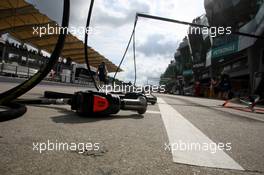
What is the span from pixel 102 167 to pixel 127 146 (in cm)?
60

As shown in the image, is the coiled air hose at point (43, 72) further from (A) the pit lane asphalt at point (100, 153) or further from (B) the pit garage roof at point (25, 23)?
(B) the pit garage roof at point (25, 23)

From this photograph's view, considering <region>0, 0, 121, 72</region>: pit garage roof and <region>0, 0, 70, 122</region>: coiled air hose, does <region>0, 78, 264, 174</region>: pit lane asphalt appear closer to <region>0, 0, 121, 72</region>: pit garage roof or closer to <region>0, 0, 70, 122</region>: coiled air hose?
<region>0, 0, 70, 122</region>: coiled air hose

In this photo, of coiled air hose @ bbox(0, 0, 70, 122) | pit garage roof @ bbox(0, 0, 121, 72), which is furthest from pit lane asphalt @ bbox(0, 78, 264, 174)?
pit garage roof @ bbox(0, 0, 121, 72)

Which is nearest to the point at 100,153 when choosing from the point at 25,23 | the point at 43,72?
the point at 43,72

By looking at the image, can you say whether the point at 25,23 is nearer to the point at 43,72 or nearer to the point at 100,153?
the point at 43,72

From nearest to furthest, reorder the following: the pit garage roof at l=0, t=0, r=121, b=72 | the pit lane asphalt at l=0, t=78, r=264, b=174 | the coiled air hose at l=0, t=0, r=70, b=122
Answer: the pit lane asphalt at l=0, t=78, r=264, b=174, the coiled air hose at l=0, t=0, r=70, b=122, the pit garage roof at l=0, t=0, r=121, b=72

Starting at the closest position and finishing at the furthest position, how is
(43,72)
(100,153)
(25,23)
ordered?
(100,153), (43,72), (25,23)

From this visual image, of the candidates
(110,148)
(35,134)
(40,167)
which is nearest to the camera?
(40,167)

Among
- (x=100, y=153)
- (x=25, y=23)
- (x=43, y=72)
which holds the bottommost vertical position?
(x=100, y=153)

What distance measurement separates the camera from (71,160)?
65.7 inches

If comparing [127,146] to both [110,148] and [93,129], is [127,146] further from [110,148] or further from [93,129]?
[93,129]

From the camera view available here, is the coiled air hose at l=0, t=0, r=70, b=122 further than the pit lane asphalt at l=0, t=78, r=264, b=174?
Yes

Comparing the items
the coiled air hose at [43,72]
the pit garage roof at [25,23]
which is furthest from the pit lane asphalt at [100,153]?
the pit garage roof at [25,23]

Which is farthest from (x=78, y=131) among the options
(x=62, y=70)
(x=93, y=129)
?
(x=62, y=70)
